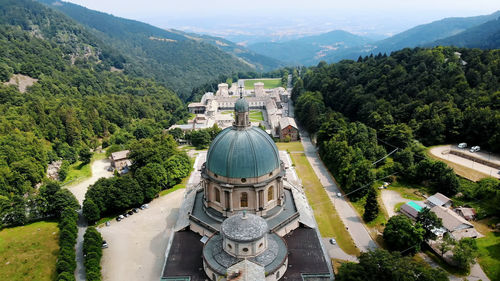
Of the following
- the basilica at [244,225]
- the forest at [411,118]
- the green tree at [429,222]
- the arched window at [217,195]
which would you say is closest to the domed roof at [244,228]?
the basilica at [244,225]

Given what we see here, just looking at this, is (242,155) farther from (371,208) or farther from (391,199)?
(391,199)

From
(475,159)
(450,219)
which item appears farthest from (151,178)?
(475,159)

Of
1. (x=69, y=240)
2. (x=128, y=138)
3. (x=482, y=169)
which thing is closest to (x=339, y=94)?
(x=482, y=169)

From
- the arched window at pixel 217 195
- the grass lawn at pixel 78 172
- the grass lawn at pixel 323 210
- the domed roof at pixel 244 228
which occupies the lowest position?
the grass lawn at pixel 78 172

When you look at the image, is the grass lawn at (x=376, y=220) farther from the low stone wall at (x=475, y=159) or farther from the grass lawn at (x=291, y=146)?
the grass lawn at (x=291, y=146)

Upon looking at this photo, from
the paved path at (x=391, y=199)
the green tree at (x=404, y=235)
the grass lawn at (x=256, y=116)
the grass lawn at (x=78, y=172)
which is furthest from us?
the grass lawn at (x=256, y=116)

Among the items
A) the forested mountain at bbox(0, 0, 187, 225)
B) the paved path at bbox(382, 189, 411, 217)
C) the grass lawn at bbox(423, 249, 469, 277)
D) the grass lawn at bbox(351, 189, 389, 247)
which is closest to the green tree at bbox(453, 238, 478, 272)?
the grass lawn at bbox(423, 249, 469, 277)
